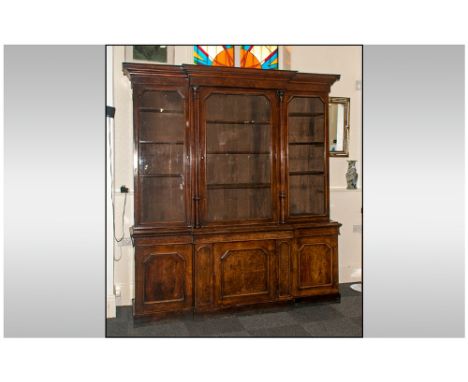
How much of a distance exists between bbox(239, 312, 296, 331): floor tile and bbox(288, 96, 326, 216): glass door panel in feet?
3.15

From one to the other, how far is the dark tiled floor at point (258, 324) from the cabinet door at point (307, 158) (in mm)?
905

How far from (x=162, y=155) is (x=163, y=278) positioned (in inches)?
41.1

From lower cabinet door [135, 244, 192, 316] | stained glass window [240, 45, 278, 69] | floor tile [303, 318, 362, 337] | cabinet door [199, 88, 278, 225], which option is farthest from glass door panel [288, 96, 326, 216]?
lower cabinet door [135, 244, 192, 316]

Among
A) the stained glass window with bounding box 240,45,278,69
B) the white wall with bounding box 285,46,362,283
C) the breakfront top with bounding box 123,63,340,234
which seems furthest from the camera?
the white wall with bounding box 285,46,362,283

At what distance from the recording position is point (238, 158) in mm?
3900

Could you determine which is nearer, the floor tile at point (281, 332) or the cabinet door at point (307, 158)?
the floor tile at point (281, 332)

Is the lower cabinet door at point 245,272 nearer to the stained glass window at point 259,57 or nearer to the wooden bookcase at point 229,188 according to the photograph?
the wooden bookcase at point 229,188

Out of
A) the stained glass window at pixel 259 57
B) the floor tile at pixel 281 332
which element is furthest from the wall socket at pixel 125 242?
the stained glass window at pixel 259 57

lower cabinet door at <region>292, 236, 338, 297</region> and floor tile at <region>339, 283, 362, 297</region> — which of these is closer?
lower cabinet door at <region>292, 236, 338, 297</region>

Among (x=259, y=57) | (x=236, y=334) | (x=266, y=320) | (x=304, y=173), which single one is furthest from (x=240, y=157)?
(x=236, y=334)

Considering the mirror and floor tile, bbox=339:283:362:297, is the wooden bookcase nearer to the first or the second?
floor tile, bbox=339:283:362:297

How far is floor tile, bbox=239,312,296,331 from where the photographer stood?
11.2 ft

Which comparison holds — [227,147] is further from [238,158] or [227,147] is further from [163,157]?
[163,157]

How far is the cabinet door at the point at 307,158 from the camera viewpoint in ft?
13.1
